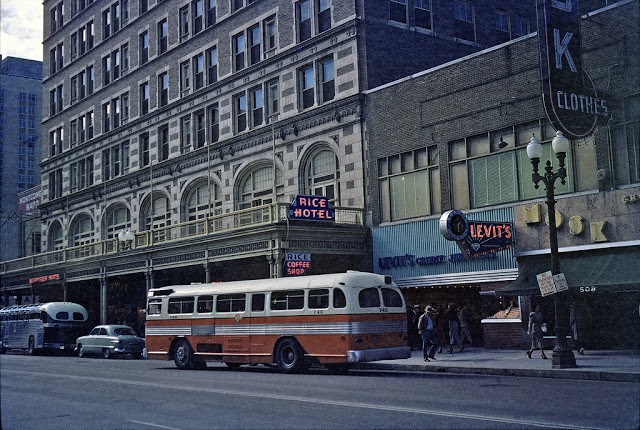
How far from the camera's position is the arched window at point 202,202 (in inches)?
1700

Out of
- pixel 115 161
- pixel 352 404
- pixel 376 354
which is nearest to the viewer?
pixel 352 404

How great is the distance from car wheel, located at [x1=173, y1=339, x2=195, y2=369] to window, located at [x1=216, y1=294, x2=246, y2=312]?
2.00m

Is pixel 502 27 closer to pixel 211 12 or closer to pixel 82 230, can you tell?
pixel 211 12

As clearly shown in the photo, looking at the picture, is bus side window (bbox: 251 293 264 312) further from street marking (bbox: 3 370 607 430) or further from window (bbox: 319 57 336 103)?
window (bbox: 319 57 336 103)

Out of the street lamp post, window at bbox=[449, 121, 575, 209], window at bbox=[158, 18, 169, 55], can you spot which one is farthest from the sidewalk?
window at bbox=[158, 18, 169, 55]

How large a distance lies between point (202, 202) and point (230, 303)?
20.6m

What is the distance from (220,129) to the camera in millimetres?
42938

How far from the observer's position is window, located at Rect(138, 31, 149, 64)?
5084cm

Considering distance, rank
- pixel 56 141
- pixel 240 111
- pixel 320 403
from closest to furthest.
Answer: pixel 320 403 < pixel 240 111 < pixel 56 141

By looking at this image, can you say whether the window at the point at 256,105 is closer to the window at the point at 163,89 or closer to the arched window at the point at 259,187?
the arched window at the point at 259,187

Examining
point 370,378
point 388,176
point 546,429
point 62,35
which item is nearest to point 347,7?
point 388,176

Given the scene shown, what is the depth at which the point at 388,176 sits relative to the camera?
3316 cm

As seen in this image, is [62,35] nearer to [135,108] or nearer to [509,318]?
[135,108]

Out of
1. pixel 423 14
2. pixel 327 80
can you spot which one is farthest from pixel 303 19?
pixel 423 14
